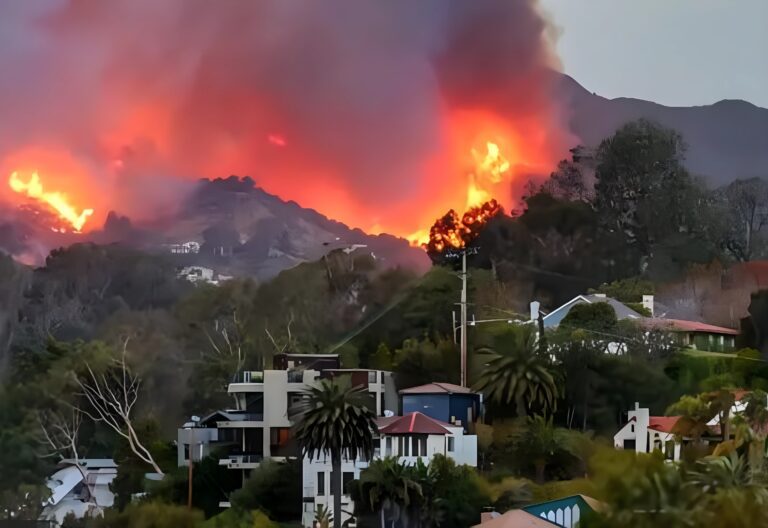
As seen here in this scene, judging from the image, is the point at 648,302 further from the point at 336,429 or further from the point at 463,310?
the point at 336,429

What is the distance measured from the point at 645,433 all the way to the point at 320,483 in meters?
5.62

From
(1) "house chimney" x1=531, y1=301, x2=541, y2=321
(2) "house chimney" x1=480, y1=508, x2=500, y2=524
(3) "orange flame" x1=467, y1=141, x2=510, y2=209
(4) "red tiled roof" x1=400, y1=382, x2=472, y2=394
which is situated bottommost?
(2) "house chimney" x1=480, y1=508, x2=500, y2=524

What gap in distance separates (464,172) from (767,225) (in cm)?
781

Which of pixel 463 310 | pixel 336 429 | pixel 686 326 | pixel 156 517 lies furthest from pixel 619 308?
pixel 156 517

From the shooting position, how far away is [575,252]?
1176 inches

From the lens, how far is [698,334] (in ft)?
86.2

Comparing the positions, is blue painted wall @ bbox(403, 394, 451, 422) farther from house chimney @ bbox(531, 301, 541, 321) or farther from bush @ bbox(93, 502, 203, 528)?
house chimney @ bbox(531, 301, 541, 321)

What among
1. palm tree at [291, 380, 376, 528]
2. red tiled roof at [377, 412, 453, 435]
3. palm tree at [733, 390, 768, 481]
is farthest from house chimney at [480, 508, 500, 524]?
palm tree at [733, 390, 768, 481]

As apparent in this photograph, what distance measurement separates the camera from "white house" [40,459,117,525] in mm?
26781

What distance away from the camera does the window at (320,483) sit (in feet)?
68.8

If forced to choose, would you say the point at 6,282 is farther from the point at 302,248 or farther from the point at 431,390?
the point at 431,390

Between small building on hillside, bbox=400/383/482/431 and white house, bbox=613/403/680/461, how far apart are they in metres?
2.66

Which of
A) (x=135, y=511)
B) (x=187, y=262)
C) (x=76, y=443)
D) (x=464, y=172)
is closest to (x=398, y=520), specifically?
(x=135, y=511)

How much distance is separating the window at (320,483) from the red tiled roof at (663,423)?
5671 mm
